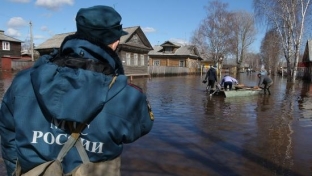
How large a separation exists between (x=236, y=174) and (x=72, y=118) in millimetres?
A: 3778

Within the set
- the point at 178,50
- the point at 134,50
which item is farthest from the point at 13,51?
the point at 178,50

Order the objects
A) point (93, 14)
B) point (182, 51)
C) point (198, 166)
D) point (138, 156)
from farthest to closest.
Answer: point (182, 51), point (138, 156), point (198, 166), point (93, 14)

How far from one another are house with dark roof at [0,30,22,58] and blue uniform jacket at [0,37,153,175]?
160 ft

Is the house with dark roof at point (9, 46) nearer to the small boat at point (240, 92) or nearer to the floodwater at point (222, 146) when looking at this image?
the small boat at point (240, 92)

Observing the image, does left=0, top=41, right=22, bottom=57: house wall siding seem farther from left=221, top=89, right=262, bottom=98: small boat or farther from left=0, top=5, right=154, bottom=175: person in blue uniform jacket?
left=0, top=5, right=154, bottom=175: person in blue uniform jacket

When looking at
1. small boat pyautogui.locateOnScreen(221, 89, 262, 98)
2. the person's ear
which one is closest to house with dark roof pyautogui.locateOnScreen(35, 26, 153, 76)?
small boat pyautogui.locateOnScreen(221, 89, 262, 98)

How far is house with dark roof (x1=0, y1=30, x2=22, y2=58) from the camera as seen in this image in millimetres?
45844

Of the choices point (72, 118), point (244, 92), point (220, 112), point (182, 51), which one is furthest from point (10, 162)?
point (182, 51)

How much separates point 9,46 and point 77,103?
50.9 meters

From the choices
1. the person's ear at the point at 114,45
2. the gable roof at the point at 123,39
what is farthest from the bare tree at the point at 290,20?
the person's ear at the point at 114,45

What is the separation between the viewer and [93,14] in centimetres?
155

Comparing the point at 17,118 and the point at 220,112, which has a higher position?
the point at 17,118

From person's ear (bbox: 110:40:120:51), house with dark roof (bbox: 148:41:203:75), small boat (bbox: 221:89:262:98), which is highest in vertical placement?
house with dark roof (bbox: 148:41:203:75)

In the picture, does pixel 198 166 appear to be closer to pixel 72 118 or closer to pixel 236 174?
pixel 236 174
